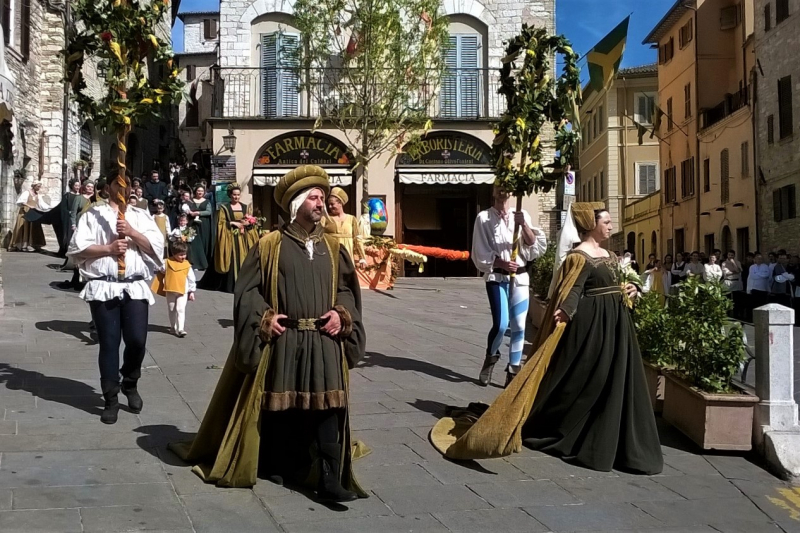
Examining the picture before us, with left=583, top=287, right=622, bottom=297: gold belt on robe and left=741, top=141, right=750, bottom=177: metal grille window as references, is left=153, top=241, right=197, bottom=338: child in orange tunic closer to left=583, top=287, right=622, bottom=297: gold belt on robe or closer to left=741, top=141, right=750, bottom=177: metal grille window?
left=583, top=287, right=622, bottom=297: gold belt on robe

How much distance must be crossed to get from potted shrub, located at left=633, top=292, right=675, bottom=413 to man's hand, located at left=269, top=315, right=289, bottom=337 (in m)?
3.60

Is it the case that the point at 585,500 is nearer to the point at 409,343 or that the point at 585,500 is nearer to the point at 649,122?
the point at 409,343

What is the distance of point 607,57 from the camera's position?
11.4 metres

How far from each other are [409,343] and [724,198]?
92.5ft

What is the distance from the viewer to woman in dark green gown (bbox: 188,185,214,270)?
15.6 meters

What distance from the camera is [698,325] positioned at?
693 cm

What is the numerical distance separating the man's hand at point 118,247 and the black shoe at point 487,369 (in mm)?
3526

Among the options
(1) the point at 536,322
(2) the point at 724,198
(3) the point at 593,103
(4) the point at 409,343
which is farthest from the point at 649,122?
(4) the point at 409,343

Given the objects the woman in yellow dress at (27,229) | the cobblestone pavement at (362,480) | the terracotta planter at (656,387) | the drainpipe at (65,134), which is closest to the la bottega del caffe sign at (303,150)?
the drainpipe at (65,134)

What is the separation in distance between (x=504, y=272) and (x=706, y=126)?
109ft

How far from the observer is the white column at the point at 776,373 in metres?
6.45

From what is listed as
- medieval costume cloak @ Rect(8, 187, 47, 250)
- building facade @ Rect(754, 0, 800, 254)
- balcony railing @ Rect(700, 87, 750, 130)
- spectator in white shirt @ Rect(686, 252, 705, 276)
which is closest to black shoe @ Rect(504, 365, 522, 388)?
medieval costume cloak @ Rect(8, 187, 47, 250)

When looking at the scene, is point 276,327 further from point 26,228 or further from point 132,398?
point 26,228

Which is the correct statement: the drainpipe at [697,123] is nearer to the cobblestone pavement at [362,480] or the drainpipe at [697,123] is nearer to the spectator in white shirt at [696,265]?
the spectator in white shirt at [696,265]
